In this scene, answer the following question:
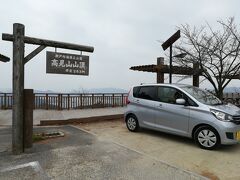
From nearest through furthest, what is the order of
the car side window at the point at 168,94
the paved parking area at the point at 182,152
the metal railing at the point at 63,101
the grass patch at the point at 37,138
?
1. the paved parking area at the point at 182,152
2. the grass patch at the point at 37,138
3. the car side window at the point at 168,94
4. the metal railing at the point at 63,101

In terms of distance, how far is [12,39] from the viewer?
5.41 m

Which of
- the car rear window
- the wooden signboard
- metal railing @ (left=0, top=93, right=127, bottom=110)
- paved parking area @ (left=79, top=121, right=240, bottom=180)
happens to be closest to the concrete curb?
paved parking area @ (left=79, top=121, right=240, bottom=180)

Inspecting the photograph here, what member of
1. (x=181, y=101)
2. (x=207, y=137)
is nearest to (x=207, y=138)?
(x=207, y=137)

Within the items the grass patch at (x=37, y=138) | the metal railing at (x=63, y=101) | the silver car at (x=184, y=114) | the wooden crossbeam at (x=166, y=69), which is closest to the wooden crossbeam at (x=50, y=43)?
the silver car at (x=184, y=114)

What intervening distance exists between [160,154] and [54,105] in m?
9.96

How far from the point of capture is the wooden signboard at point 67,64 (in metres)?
6.19

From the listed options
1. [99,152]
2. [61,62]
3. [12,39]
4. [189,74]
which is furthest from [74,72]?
[189,74]

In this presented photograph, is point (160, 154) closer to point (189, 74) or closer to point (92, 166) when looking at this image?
point (92, 166)

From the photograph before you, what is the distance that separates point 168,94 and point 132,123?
1.68 meters

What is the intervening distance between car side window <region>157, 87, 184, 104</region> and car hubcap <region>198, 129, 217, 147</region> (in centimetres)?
116

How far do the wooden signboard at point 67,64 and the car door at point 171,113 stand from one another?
2.32 metres

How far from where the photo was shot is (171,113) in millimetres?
6660

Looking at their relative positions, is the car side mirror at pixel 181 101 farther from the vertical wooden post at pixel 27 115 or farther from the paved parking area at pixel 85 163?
the vertical wooden post at pixel 27 115

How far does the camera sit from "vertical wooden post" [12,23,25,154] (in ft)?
17.3
